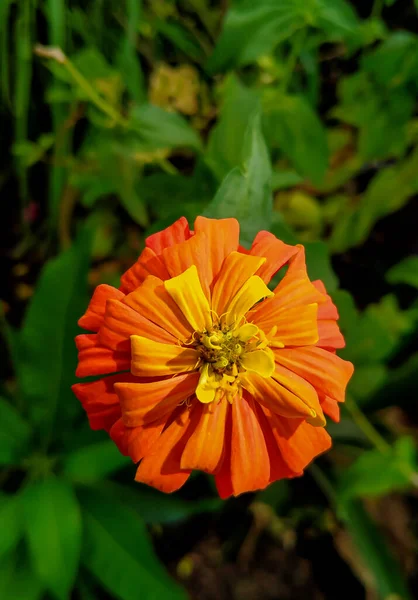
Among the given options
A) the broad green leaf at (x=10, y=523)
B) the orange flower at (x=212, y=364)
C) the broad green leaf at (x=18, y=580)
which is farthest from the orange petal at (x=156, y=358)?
the broad green leaf at (x=18, y=580)

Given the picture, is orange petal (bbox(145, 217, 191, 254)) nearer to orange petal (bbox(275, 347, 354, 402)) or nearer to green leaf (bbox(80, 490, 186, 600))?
orange petal (bbox(275, 347, 354, 402))

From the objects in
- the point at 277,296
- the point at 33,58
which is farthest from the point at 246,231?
the point at 33,58

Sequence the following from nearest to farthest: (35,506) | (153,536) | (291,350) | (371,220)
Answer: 1. (291,350)
2. (35,506)
3. (371,220)
4. (153,536)

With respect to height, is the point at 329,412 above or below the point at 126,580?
above

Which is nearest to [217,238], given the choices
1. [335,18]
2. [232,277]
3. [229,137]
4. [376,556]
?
[232,277]

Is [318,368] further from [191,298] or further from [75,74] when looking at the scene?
[75,74]

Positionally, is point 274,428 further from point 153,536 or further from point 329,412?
point 153,536

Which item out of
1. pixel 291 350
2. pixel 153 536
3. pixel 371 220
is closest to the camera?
pixel 291 350
